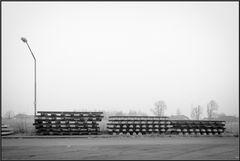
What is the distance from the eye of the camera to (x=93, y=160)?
7965 millimetres

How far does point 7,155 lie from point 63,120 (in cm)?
1035

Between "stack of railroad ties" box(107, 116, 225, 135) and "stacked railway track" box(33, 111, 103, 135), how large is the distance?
55.5 inches

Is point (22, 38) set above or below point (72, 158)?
above

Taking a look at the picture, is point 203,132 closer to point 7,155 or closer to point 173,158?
point 173,158

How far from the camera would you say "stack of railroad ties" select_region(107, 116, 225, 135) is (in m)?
19.5

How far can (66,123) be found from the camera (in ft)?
62.9

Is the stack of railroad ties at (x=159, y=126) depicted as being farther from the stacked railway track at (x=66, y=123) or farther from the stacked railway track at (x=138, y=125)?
the stacked railway track at (x=66, y=123)

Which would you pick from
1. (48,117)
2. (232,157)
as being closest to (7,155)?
(232,157)

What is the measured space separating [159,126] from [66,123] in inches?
288

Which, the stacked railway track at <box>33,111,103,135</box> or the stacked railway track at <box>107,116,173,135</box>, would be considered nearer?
the stacked railway track at <box>33,111,103,135</box>

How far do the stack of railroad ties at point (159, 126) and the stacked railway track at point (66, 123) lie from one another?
141 cm

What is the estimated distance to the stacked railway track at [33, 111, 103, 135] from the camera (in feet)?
61.8

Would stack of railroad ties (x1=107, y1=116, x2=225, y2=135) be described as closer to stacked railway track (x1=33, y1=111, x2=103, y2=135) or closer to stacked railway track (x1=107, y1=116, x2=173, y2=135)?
stacked railway track (x1=107, y1=116, x2=173, y2=135)

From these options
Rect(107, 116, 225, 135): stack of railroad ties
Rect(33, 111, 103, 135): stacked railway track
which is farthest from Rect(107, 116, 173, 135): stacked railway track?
Rect(33, 111, 103, 135): stacked railway track
